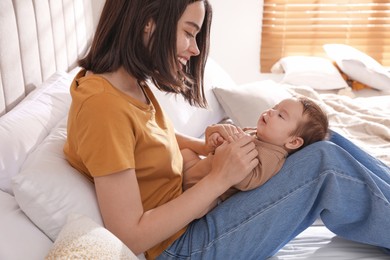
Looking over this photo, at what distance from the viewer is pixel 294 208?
1079 mm

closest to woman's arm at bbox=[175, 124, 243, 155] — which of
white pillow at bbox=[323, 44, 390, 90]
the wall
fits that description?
white pillow at bbox=[323, 44, 390, 90]

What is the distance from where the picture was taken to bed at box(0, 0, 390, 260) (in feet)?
2.98

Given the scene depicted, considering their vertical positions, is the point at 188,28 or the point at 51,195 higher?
the point at 188,28

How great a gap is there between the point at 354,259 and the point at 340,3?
96.8 inches

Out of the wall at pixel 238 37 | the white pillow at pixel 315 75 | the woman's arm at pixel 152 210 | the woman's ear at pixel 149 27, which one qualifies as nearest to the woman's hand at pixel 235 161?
the woman's arm at pixel 152 210

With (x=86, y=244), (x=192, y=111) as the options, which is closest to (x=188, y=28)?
(x=86, y=244)

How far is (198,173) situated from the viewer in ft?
3.96

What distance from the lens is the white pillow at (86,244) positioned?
2.65 feet

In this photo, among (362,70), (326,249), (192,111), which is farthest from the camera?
(362,70)

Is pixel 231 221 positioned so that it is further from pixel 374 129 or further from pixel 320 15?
pixel 320 15

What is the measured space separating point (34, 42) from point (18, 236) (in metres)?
0.75

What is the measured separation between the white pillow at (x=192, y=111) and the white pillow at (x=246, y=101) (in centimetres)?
5

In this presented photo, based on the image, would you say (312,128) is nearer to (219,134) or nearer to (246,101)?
(219,134)

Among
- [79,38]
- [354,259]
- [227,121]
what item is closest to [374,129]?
[227,121]
